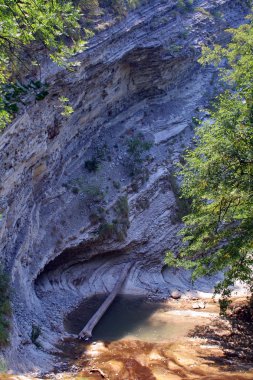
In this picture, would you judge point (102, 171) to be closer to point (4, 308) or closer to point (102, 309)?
point (102, 309)

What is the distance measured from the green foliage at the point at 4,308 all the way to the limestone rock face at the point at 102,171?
417 millimetres

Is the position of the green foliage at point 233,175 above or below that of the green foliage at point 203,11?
below

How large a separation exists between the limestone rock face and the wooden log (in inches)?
16.2

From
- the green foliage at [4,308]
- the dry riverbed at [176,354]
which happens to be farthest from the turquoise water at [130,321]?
the green foliage at [4,308]

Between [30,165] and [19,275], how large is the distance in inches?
155

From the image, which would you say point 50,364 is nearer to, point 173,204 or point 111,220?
point 111,220

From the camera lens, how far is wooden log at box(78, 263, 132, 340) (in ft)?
39.4

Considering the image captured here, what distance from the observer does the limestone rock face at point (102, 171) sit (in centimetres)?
1197

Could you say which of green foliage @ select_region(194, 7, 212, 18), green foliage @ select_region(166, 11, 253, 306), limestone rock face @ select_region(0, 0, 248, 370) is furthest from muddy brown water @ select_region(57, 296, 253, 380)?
green foliage @ select_region(194, 7, 212, 18)

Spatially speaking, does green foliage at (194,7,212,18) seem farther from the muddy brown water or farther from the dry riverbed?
the dry riverbed

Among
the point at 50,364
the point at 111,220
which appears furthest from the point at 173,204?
the point at 50,364

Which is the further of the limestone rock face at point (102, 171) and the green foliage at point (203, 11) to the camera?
the green foliage at point (203, 11)

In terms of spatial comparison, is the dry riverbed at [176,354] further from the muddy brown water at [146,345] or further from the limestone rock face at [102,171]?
the limestone rock face at [102,171]

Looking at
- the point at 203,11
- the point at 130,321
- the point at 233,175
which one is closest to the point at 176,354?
the point at 130,321
